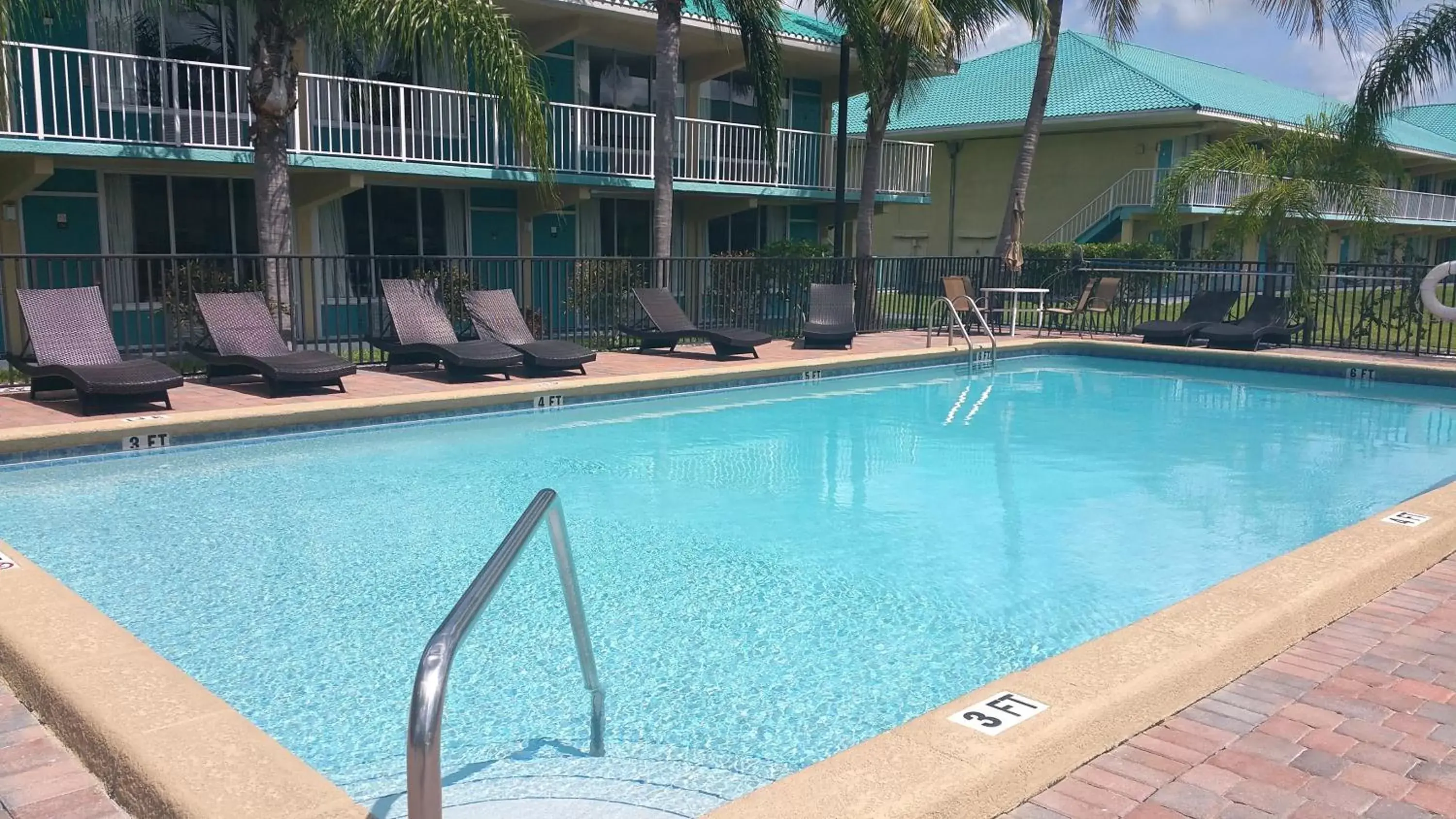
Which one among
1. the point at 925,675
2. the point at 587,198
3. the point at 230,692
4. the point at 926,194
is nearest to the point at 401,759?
the point at 230,692

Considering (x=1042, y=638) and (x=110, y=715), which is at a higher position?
(x=110, y=715)

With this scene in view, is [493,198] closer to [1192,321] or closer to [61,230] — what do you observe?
[61,230]

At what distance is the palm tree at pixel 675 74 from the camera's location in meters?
15.9

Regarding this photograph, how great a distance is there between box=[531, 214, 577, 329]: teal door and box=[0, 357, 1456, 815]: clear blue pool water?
21.0 ft

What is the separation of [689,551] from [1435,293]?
5.62 metres

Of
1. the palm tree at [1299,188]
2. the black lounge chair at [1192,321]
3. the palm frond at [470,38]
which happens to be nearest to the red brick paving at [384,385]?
the black lounge chair at [1192,321]

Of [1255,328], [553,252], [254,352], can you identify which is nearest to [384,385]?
[254,352]

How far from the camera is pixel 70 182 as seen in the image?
48.5 ft

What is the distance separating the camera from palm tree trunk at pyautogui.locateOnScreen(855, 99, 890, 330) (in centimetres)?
1862

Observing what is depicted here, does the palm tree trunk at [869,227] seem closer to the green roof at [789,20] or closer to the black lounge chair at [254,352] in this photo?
the green roof at [789,20]

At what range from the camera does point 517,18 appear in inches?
715

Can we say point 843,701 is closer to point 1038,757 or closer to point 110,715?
point 1038,757

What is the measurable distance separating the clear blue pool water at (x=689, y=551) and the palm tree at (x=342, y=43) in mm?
3776

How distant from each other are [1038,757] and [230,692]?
10.6 ft
